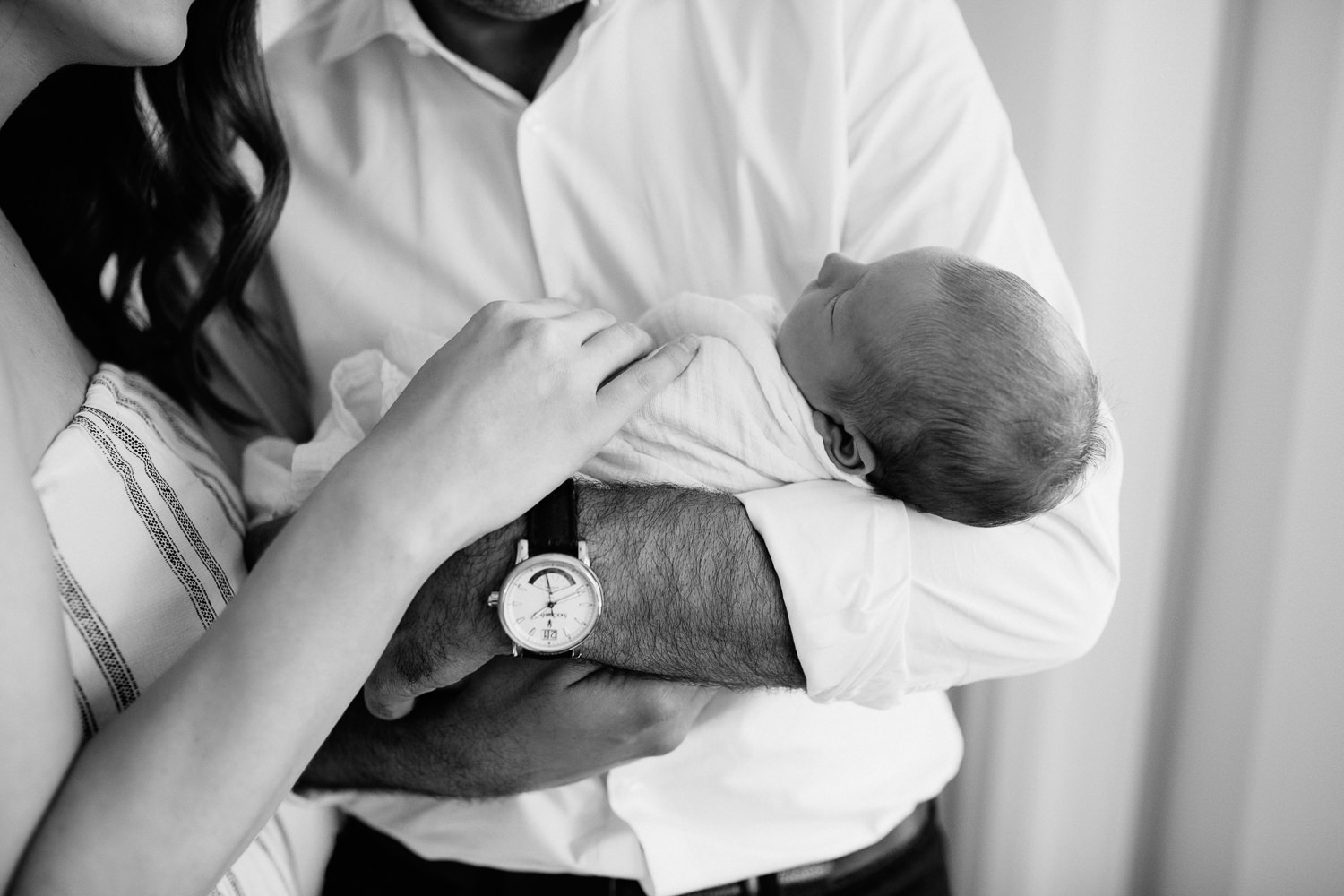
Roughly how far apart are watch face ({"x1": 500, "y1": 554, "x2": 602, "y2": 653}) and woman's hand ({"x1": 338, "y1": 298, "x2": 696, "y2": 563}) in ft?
0.37

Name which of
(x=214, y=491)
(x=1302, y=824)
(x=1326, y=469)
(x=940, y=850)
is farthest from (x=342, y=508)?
(x=1302, y=824)

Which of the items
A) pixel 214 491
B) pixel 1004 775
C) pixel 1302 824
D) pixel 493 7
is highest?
pixel 493 7

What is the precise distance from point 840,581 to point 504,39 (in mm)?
1056

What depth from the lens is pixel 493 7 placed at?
1471 mm

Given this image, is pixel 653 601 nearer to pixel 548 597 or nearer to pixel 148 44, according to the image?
pixel 548 597

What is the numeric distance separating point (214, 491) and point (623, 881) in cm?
82

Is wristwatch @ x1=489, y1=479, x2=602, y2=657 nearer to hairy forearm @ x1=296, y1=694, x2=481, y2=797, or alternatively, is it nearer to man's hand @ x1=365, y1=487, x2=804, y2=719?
man's hand @ x1=365, y1=487, x2=804, y2=719

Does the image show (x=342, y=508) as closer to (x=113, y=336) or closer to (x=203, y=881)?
(x=203, y=881)

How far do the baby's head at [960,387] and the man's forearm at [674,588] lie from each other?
219 millimetres

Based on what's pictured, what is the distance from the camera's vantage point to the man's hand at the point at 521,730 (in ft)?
4.16

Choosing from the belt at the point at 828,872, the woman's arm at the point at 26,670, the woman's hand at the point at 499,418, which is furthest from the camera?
the belt at the point at 828,872

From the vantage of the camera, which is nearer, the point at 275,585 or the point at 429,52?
the point at 275,585

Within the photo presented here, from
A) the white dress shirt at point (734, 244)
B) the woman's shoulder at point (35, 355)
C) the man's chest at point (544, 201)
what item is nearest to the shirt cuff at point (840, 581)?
the white dress shirt at point (734, 244)

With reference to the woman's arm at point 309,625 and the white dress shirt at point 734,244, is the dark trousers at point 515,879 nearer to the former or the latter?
the white dress shirt at point 734,244
